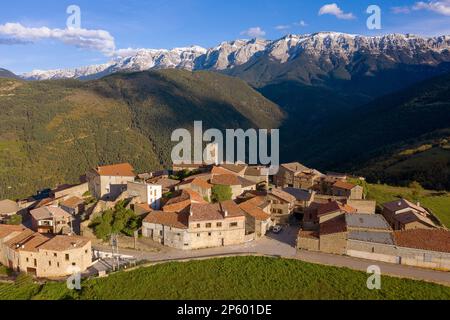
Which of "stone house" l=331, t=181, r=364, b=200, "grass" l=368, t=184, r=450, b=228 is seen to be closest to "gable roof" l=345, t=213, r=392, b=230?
"stone house" l=331, t=181, r=364, b=200

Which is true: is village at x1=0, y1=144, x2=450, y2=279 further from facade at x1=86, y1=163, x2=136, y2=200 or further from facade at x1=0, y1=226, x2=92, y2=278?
facade at x1=86, y1=163, x2=136, y2=200

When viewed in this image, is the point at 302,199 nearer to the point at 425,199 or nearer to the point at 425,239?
the point at 425,239

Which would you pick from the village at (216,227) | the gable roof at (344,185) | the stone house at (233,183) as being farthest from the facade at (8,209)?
the gable roof at (344,185)

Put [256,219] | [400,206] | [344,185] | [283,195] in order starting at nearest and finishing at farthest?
1. [256,219]
2. [400,206]
3. [283,195]
4. [344,185]

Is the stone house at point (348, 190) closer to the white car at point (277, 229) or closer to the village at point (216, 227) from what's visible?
the village at point (216, 227)

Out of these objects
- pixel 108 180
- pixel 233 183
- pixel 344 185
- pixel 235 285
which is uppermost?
pixel 233 183

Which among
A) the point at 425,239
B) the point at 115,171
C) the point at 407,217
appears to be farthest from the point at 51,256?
the point at 407,217
